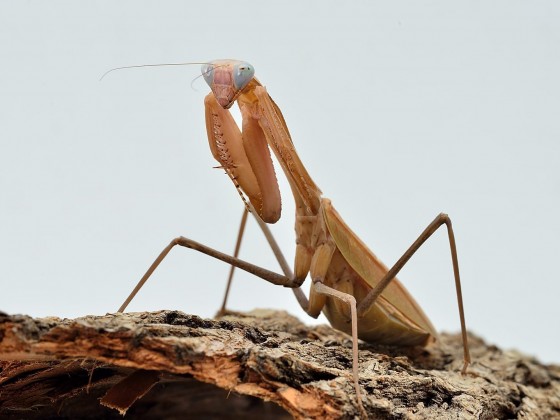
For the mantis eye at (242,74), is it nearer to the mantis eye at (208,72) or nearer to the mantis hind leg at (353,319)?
the mantis eye at (208,72)

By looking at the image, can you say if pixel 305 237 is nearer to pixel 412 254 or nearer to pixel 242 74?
pixel 412 254

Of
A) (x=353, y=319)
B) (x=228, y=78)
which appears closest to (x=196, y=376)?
(x=353, y=319)

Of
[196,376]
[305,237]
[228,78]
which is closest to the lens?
[196,376]

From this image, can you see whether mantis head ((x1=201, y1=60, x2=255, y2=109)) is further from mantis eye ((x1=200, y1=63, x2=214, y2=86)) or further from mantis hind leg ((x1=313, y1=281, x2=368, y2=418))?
mantis hind leg ((x1=313, y1=281, x2=368, y2=418))

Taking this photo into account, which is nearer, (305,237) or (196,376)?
(196,376)

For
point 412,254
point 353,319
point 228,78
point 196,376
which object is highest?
point 228,78

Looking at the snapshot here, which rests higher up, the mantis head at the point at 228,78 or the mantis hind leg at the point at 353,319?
the mantis head at the point at 228,78

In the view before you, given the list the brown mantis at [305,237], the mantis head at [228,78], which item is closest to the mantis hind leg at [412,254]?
the brown mantis at [305,237]

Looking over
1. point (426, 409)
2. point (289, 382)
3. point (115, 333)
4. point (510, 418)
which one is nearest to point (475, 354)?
point (510, 418)
